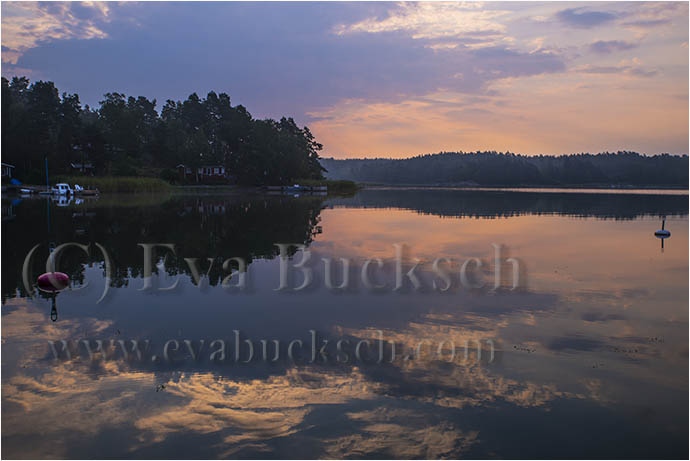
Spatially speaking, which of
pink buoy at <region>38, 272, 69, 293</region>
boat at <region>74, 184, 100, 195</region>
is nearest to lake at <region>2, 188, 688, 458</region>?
pink buoy at <region>38, 272, 69, 293</region>

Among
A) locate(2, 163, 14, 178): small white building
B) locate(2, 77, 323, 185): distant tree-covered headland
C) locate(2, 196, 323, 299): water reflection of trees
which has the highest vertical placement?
locate(2, 77, 323, 185): distant tree-covered headland

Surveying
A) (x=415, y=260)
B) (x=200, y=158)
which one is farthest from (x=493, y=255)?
(x=200, y=158)

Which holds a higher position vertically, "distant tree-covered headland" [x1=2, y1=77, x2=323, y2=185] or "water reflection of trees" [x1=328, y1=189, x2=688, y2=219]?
"distant tree-covered headland" [x1=2, y1=77, x2=323, y2=185]

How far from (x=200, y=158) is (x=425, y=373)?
116 metres

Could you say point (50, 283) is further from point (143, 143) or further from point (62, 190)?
point (143, 143)

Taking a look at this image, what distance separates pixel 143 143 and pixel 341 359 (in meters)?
134

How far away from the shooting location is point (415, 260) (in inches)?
888

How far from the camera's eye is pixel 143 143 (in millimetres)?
130000

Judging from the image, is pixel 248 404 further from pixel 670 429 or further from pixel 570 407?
pixel 670 429

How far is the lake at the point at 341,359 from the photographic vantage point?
7.23 m

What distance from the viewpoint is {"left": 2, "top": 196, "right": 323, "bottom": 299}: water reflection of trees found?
19281 millimetres

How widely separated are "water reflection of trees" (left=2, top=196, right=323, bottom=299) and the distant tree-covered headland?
6210cm

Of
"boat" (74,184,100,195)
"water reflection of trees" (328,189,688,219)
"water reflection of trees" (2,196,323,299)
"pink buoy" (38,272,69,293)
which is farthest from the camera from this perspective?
"boat" (74,184,100,195)

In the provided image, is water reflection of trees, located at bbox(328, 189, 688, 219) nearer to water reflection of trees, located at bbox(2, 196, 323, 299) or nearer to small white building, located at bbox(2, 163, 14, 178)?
water reflection of trees, located at bbox(2, 196, 323, 299)
